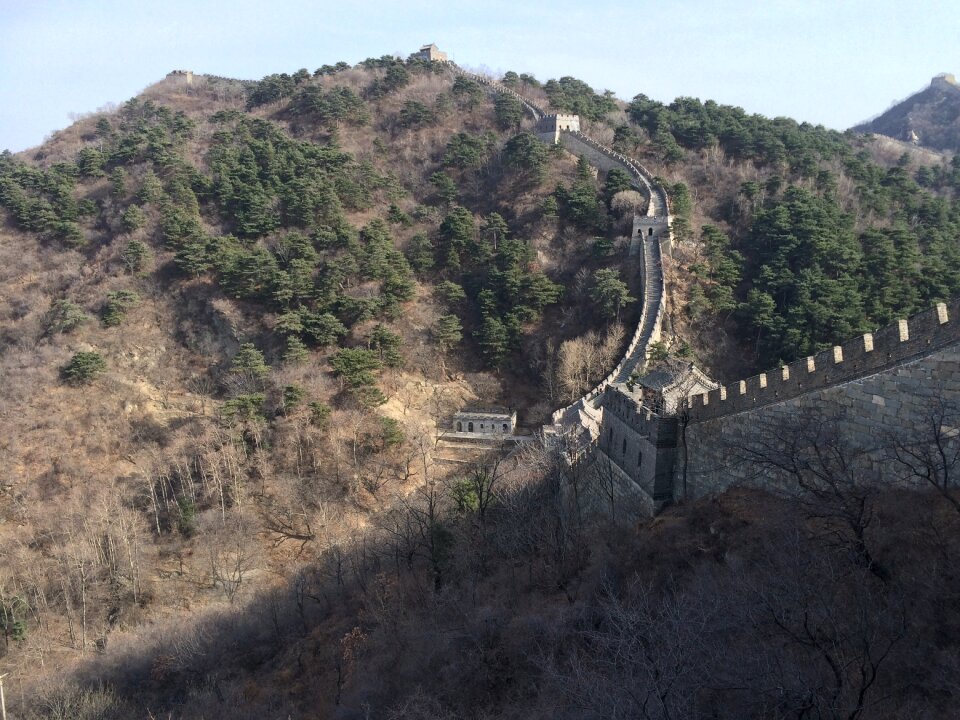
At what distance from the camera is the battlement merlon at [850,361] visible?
31.7ft

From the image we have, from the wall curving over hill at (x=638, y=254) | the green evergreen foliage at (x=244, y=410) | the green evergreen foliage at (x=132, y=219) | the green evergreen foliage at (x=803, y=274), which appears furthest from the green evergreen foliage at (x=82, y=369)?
the green evergreen foliage at (x=803, y=274)

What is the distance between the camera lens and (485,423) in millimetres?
30906

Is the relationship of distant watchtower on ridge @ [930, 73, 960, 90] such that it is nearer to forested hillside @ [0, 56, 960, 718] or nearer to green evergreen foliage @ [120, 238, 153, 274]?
forested hillside @ [0, 56, 960, 718]

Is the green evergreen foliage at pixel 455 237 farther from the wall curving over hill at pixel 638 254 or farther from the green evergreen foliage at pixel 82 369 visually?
the green evergreen foliage at pixel 82 369

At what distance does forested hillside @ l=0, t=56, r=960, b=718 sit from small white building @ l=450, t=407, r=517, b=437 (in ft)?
5.01

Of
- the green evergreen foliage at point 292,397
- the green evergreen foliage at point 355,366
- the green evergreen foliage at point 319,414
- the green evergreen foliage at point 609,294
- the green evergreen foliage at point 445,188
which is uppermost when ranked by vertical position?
the green evergreen foliage at point 445,188

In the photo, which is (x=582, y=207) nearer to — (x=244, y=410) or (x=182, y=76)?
(x=244, y=410)

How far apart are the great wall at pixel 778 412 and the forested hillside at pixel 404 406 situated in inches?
51.5

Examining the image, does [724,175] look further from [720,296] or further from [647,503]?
[647,503]

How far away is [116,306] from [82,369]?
566cm

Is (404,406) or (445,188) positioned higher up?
(445,188)

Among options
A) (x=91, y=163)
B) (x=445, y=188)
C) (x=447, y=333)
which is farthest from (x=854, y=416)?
(x=91, y=163)

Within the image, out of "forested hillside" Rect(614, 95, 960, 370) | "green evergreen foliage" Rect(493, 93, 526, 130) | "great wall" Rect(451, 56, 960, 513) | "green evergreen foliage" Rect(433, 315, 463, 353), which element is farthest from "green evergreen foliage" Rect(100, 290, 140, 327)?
"green evergreen foliage" Rect(493, 93, 526, 130)

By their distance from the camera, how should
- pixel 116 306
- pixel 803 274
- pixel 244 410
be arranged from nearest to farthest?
pixel 244 410
pixel 803 274
pixel 116 306
